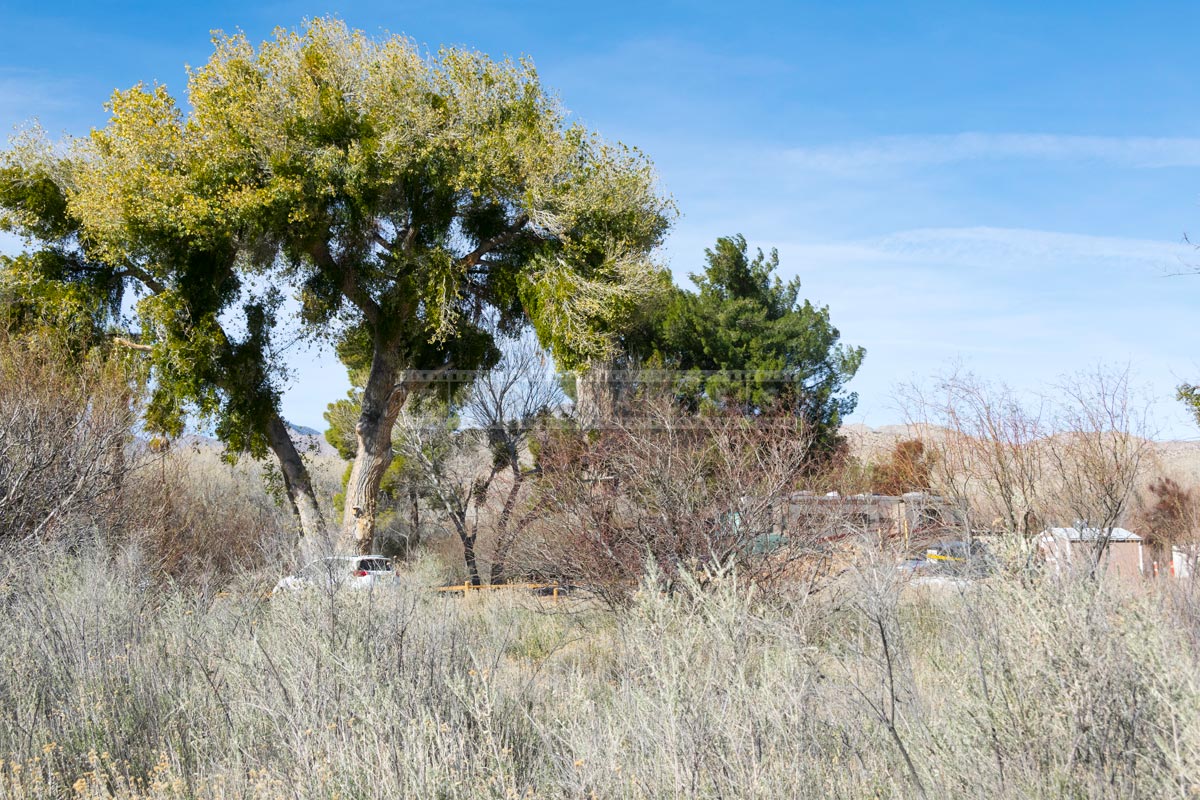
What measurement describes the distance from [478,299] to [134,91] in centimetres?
711

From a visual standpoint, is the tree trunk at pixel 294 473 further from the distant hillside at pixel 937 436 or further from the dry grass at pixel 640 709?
the dry grass at pixel 640 709

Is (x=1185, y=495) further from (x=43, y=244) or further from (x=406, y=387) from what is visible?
(x=43, y=244)

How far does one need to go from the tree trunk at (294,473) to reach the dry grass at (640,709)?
1197 centimetres

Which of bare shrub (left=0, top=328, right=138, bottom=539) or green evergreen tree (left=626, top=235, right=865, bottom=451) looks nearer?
bare shrub (left=0, top=328, right=138, bottom=539)

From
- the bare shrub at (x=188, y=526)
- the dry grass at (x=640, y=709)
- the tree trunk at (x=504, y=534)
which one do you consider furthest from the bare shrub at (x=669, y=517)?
the bare shrub at (x=188, y=526)

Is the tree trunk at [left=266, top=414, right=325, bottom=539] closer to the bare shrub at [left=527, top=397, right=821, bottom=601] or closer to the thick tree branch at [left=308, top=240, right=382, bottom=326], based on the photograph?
the thick tree branch at [left=308, top=240, right=382, bottom=326]

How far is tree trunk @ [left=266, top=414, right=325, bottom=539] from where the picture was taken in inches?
734

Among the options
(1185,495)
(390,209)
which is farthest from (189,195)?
(1185,495)

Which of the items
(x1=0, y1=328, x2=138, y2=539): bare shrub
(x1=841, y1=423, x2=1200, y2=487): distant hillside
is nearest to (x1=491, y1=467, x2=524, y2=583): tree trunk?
(x1=0, y1=328, x2=138, y2=539): bare shrub

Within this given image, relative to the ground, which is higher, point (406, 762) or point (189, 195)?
point (189, 195)

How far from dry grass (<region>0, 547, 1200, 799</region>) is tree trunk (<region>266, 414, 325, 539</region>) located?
39.3 ft

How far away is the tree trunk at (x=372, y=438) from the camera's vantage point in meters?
18.7

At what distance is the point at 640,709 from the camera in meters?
4.32

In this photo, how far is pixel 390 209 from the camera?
18.2 m
